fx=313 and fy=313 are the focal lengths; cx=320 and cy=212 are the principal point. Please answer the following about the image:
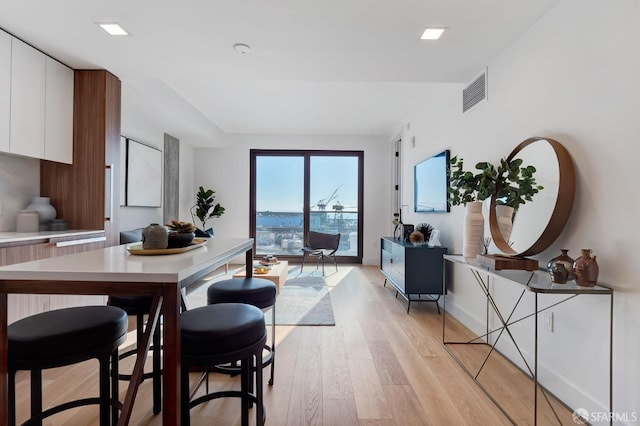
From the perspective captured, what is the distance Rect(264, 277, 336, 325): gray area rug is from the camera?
10.3 ft

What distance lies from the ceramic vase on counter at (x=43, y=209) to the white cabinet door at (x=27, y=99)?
446mm

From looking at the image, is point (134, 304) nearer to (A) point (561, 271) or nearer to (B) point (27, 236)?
(B) point (27, 236)

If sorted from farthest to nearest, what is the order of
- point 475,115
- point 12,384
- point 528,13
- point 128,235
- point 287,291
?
point 287,291, point 128,235, point 475,115, point 528,13, point 12,384

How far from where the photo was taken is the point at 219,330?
46.2 inches

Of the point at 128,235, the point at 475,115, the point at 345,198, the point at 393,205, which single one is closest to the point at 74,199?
the point at 128,235

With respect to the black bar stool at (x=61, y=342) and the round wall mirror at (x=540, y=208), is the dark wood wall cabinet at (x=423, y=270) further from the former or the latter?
the black bar stool at (x=61, y=342)

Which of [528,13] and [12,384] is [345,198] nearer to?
[528,13]

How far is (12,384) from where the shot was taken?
112 cm

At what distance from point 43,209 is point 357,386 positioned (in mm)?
3054

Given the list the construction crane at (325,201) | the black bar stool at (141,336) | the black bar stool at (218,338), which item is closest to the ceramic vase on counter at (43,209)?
the black bar stool at (141,336)

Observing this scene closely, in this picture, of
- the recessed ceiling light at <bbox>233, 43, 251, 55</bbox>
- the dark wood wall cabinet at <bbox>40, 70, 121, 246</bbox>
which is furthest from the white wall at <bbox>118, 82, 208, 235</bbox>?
the recessed ceiling light at <bbox>233, 43, 251, 55</bbox>

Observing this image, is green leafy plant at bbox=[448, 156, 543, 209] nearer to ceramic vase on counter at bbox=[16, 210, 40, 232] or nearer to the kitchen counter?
the kitchen counter

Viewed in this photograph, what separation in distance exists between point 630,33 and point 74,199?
417 cm

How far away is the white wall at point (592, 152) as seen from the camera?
1.46 meters
